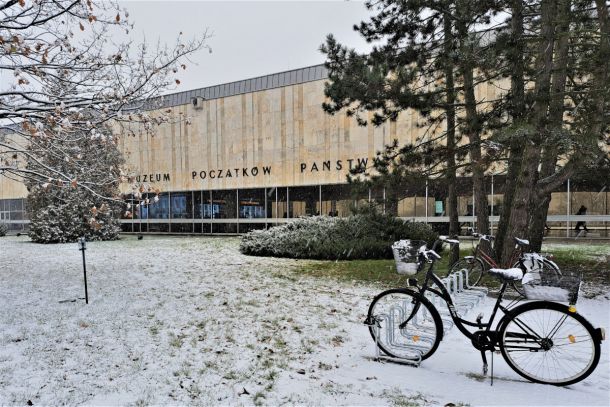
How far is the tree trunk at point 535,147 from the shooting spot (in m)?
7.01

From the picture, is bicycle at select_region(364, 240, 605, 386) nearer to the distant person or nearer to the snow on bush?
the snow on bush

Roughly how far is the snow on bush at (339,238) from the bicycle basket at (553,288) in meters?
8.02

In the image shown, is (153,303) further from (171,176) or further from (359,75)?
(171,176)

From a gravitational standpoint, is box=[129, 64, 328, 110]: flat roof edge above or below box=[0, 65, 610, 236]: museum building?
above

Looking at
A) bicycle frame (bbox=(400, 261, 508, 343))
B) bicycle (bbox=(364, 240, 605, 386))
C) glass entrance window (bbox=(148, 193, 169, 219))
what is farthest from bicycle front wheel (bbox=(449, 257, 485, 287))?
glass entrance window (bbox=(148, 193, 169, 219))

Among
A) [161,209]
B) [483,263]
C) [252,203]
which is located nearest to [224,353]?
[483,263]

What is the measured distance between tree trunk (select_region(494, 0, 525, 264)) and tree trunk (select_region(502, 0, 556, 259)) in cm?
22

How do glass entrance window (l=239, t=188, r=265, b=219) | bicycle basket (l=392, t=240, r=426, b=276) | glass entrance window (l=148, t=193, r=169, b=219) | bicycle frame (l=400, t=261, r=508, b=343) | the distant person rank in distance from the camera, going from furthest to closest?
glass entrance window (l=148, t=193, r=169, b=219)
glass entrance window (l=239, t=188, r=265, b=219)
the distant person
bicycle basket (l=392, t=240, r=426, b=276)
bicycle frame (l=400, t=261, r=508, b=343)

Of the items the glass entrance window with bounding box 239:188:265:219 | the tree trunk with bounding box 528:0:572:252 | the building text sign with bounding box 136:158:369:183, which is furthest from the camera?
the glass entrance window with bounding box 239:188:265:219

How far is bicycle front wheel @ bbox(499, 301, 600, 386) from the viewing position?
3.62 m

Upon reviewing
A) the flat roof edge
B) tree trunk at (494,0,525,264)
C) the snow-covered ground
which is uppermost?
the flat roof edge

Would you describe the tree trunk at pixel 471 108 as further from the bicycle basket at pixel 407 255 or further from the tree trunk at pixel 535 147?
the bicycle basket at pixel 407 255

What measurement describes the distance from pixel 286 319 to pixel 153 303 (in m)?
2.42

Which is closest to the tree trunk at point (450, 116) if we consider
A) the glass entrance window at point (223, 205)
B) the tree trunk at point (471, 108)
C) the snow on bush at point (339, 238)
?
the tree trunk at point (471, 108)
